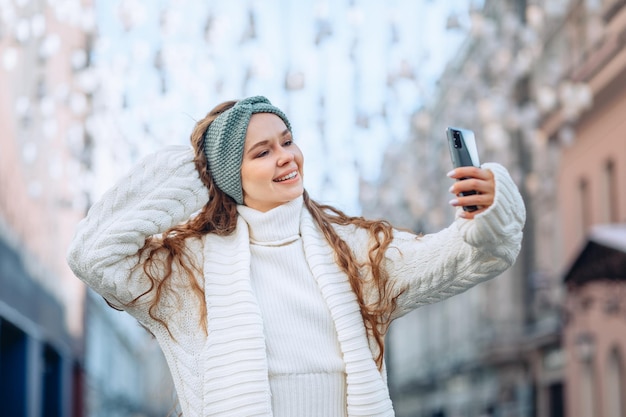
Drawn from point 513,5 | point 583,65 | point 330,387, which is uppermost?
point 513,5

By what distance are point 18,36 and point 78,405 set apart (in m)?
11.7

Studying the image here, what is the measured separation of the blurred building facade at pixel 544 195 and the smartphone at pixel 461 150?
8.87 meters

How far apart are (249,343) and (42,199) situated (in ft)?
48.8

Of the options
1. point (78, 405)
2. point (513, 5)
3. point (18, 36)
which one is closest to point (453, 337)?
point (513, 5)

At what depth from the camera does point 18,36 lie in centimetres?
1291

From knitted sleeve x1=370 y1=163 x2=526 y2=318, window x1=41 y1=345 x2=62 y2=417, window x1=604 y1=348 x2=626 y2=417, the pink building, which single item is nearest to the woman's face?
knitted sleeve x1=370 y1=163 x2=526 y2=318

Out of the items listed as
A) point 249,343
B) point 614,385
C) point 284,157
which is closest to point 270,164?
point 284,157

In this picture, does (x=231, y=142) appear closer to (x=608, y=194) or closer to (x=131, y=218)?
(x=131, y=218)

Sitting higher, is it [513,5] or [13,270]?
[513,5]

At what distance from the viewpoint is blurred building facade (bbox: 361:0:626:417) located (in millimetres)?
18453

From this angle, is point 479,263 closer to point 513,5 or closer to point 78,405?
point 78,405

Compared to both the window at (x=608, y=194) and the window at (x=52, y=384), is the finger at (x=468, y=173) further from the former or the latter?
the window at (x=608, y=194)

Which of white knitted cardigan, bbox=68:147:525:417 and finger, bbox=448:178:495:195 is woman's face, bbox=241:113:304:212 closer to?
white knitted cardigan, bbox=68:147:525:417

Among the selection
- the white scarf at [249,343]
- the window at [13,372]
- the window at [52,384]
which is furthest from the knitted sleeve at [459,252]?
the window at [52,384]
